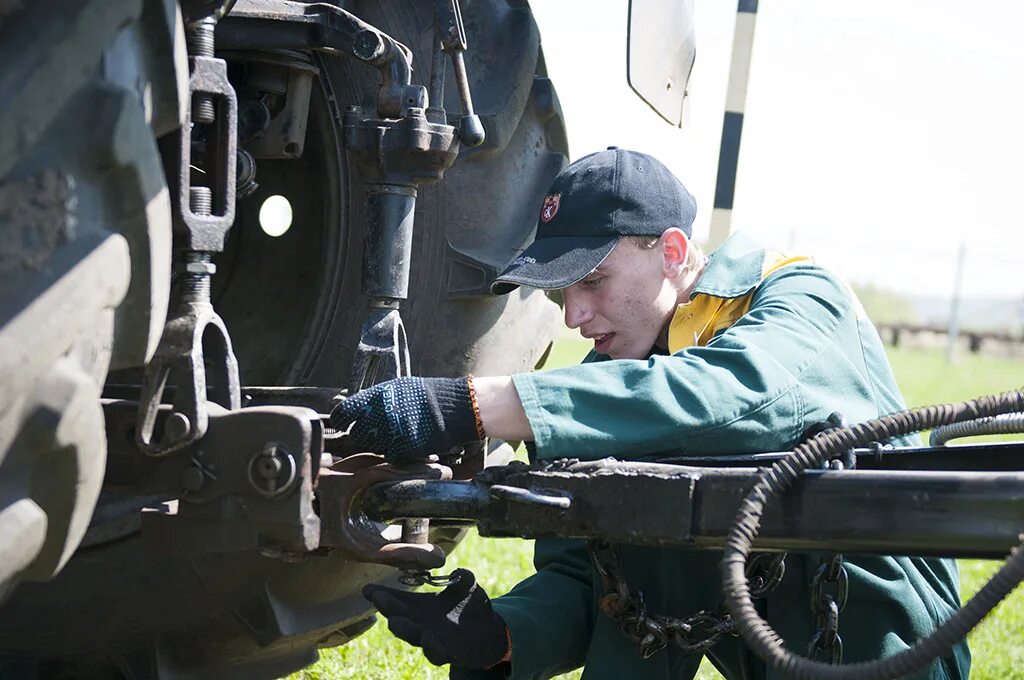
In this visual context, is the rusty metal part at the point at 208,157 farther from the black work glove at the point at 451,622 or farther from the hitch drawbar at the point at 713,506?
the black work glove at the point at 451,622

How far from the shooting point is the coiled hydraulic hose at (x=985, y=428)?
2088 mm

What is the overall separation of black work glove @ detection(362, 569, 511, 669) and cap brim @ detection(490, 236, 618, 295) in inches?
20.3

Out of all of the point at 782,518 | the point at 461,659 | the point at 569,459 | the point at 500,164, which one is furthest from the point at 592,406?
the point at 500,164

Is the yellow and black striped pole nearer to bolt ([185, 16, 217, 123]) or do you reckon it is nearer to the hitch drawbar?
Result: the hitch drawbar

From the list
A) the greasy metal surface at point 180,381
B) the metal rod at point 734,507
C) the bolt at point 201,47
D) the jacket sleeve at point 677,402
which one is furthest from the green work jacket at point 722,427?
the bolt at point 201,47

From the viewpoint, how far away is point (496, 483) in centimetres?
205

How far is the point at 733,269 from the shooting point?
252 cm

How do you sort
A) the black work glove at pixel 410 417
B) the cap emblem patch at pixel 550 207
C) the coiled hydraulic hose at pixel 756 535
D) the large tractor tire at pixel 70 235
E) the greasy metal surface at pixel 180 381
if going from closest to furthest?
the large tractor tire at pixel 70 235
the coiled hydraulic hose at pixel 756 535
the greasy metal surface at pixel 180 381
the black work glove at pixel 410 417
the cap emblem patch at pixel 550 207

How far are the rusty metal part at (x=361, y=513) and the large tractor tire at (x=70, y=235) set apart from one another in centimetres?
47

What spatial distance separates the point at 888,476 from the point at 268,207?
143 cm

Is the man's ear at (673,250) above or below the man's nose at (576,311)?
above

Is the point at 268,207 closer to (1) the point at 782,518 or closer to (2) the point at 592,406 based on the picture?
(2) the point at 592,406

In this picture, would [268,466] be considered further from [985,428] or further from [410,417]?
[985,428]

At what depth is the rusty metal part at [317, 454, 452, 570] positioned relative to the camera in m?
2.08
